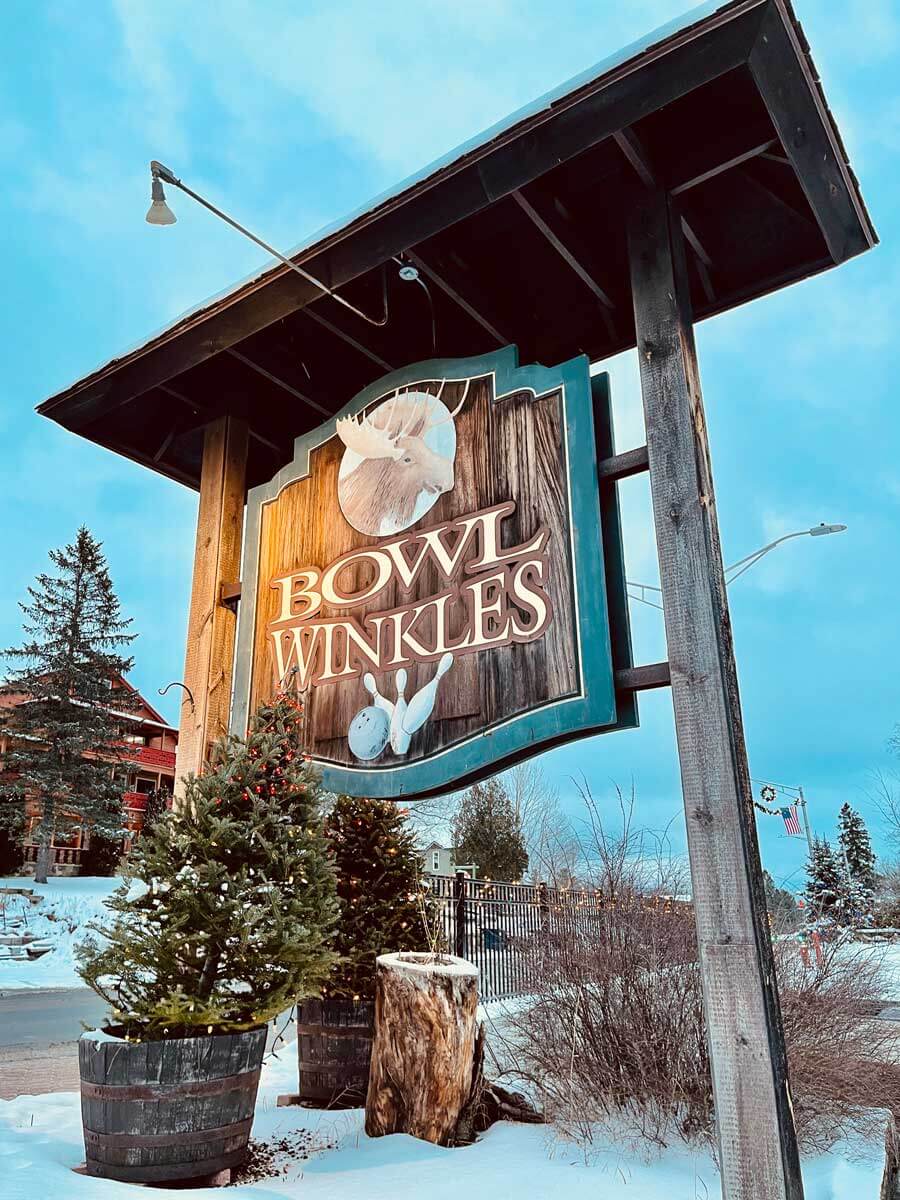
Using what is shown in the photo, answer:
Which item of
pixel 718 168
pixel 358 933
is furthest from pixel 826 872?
pixel 718 168

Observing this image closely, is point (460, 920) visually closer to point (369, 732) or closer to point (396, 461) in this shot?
point (369, 732)

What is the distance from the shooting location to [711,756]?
2881 millimetres

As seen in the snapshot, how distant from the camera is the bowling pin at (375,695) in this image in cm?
382

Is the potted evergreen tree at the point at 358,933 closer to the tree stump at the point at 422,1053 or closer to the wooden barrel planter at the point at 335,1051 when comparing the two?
the wooden barrel planter at the point at 335,1051

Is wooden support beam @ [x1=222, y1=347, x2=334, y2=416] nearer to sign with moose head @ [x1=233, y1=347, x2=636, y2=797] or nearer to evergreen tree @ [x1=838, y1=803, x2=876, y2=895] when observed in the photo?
sign with moose head @ [x1=233, y1=347, x2=636, y2=797]

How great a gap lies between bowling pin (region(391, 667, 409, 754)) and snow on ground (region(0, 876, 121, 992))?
36.2 feet

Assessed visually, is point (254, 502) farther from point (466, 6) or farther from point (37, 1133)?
point (466, 6)

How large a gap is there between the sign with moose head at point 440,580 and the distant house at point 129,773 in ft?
64.6

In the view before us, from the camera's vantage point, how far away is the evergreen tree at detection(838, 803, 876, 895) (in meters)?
30.0

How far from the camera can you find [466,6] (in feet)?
300

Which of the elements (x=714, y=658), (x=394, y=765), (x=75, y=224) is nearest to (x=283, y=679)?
(x=394, y=765)

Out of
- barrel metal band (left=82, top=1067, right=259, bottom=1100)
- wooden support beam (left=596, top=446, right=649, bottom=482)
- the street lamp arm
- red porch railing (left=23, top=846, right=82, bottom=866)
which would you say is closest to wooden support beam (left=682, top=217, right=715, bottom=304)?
wooden support beam (left=596, top=446, right=649, bottom=482)

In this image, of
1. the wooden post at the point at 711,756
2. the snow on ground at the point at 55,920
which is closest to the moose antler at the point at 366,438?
the wooden post at the point at 711,756

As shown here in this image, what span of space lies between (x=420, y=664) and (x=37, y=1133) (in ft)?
9.00
